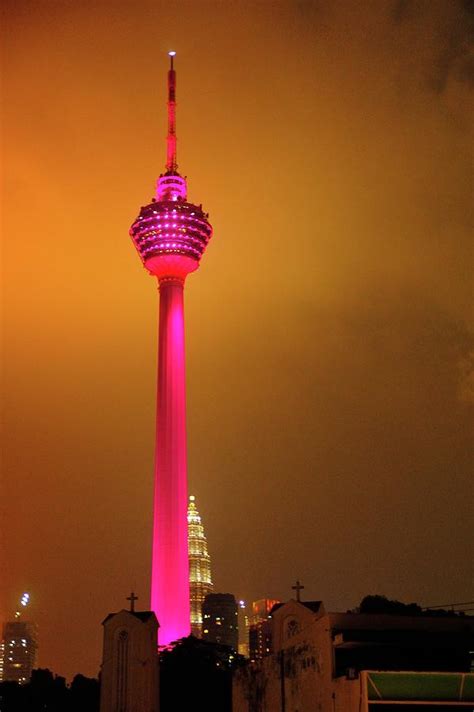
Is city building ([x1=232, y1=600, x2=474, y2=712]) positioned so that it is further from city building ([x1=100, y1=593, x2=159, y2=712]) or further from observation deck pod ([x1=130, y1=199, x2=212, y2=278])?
observation deck pod ([x1=130, y1=199, x2=212, y2=278])

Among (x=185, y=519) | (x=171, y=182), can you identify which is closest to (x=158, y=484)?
(x=185, y=519)

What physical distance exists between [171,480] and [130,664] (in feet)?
201

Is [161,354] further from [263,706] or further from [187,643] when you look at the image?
[263,706]

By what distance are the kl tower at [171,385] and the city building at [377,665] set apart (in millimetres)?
80084

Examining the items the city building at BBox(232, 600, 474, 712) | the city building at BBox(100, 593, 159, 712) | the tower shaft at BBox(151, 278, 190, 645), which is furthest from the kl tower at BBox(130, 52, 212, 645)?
the city building at BBox(232, 600, 474, 712)

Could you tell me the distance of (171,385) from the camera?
148 metres

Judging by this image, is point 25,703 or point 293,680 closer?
point 293,680

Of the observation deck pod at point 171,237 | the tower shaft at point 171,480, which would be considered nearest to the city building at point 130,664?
the tower shaft at point 171,480

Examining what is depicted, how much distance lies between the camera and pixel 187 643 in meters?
111

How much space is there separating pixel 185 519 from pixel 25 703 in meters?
38.3

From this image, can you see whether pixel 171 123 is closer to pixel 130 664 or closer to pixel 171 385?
pixel 171 385

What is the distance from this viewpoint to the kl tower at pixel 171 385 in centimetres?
13900

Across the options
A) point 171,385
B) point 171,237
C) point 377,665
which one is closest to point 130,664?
point 377,665

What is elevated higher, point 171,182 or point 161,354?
point 171,182
